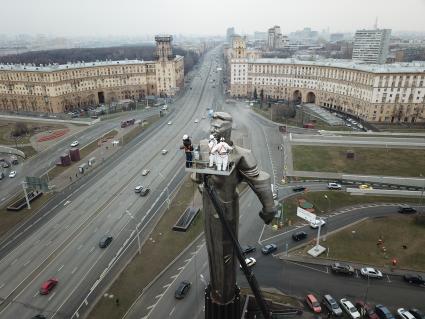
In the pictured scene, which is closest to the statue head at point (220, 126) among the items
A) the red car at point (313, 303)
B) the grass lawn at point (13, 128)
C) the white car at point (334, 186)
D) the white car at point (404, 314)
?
the red car at point (313, 303)

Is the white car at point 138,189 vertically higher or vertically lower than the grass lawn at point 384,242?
higher

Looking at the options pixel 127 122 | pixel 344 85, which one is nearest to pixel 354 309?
pixel 127 122

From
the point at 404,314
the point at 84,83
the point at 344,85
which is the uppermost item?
the point at 344,85

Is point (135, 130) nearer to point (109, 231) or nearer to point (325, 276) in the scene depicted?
point (109, 231)

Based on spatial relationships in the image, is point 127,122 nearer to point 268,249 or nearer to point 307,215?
point 307,215

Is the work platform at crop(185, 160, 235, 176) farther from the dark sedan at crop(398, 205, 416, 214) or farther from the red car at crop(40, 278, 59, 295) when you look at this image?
the dark sedan at crop(398, 205, 416, 214)

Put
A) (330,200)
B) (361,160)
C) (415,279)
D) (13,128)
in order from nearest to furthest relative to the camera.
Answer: (415,279) < (330,200) < (361,160) < (13,128)

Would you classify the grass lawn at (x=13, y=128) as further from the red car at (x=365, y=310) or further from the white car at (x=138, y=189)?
the red car at (x=365, y=310)
